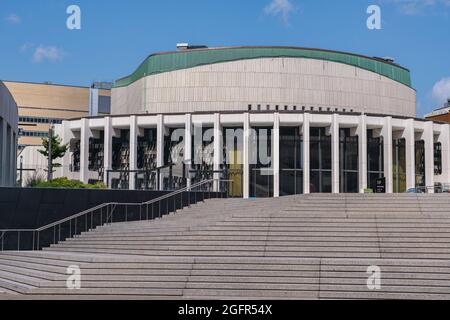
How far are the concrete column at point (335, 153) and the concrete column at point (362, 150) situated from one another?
1958 millimetres

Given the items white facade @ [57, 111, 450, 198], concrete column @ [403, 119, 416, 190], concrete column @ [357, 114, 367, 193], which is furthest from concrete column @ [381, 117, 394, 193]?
concrete column @ [403, 119, 416, 190]

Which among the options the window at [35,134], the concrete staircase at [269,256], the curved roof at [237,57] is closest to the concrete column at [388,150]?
the curved roof at [237,57]

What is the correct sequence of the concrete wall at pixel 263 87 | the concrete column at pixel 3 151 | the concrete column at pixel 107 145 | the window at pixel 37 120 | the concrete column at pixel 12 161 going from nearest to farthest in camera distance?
the concrete column at pixel 3 151 → the concrete column at pixel 12 161 → the concrete column at pixel 107 145 → the concrete wall at pixel 263 87 → the window at pixel 37 120

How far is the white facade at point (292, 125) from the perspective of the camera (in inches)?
2007

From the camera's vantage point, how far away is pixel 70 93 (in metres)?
103

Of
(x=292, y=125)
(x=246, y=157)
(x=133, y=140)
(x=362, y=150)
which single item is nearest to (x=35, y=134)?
(x=133, y=140)

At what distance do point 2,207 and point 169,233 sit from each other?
23.1 feet

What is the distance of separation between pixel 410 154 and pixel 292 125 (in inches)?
406

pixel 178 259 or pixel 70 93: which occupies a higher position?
pixel 70 93

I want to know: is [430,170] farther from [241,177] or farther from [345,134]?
[241,177]

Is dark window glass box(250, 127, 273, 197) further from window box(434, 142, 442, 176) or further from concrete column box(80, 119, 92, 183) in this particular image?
window box(434, 142, 442, 176)

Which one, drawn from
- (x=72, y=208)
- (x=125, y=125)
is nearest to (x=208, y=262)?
(x=72, y=208)

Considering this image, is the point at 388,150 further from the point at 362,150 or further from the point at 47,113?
the point at 47,113

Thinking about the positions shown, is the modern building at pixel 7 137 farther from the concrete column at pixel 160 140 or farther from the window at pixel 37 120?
the window at pixel 37 120
